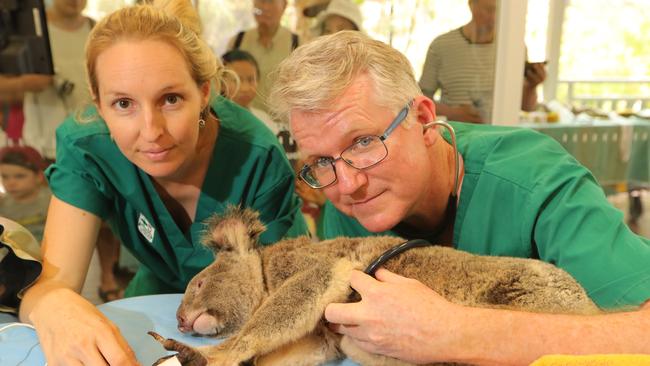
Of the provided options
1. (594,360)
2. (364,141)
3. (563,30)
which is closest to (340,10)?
(563,30)

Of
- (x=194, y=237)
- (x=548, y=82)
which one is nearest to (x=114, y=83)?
(x=194, y=237)

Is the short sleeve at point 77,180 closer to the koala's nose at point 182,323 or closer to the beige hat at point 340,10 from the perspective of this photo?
the koala's nose at point 182,323

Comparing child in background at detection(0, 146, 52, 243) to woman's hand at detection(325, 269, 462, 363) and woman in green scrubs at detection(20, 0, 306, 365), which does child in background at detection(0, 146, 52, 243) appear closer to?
woman in green scrubs at detection(20, 0, 306, 365)

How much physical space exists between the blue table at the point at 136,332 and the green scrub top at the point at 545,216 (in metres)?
0.46

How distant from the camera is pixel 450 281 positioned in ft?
3.39

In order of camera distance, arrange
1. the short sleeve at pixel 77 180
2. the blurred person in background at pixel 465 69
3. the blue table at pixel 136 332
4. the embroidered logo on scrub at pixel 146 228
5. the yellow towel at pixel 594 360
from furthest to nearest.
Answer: the blurred person in background at pixel 465 69 → the embroidered logo on scrub at pixel 146 228 → the short sleeve at pixel 77 180 → the blue table at pixel 136 332 → the yellow towel at pixel 594 360

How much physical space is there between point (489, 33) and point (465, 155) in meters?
1.91

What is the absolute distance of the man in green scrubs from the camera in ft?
2.96

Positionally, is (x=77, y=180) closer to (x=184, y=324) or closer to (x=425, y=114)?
(x=184, y=324)

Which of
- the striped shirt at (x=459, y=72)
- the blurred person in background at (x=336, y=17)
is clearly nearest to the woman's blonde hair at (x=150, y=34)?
the blurred person in background at (x=336, y=17)

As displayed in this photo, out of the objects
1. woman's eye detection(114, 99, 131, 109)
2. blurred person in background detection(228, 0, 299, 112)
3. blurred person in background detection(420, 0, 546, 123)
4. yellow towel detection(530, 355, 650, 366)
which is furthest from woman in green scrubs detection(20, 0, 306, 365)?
blurred person in background detection(420, 0, 546, 123)

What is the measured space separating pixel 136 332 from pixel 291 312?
0.44m

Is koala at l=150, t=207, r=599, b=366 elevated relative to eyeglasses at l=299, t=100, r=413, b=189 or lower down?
lower down

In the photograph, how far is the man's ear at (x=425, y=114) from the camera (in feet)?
3.97
